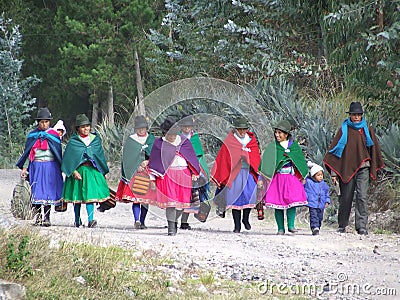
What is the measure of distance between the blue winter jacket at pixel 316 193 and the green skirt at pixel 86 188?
290cm

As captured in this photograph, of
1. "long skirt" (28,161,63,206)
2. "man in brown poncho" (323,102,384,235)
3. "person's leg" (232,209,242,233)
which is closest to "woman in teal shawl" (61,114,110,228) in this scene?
"long skirt" (28,161,63,206)

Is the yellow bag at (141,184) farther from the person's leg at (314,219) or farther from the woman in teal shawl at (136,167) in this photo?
the person's leg at (314,219)

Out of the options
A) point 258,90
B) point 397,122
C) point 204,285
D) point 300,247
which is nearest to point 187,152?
point 300,247

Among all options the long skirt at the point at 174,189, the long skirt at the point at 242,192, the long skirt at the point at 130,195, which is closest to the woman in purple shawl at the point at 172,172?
the long skirt at the point at 174,189

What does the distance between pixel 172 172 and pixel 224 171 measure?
1126 mm

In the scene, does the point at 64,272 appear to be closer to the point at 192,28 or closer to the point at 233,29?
the point at 233,29

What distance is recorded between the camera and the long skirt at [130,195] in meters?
11.9

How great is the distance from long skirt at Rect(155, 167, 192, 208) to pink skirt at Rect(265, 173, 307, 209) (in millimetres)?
1262

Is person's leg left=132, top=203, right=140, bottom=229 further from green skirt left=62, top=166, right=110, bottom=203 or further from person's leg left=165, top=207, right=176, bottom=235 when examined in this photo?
person's leg left=165, top=207, right=176, bottom=235

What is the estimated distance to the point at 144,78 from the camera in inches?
1216

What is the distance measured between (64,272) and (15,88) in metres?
21.5

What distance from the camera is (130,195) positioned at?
12.3 m

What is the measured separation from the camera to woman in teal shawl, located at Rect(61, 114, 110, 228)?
473 inches

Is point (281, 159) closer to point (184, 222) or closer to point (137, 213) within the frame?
point (184, 222)
